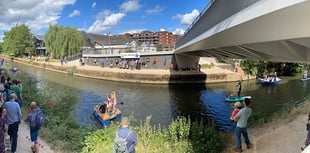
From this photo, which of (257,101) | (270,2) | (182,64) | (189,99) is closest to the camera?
(270,2)

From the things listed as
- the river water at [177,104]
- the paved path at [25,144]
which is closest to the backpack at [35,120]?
the paved path at [25,144]

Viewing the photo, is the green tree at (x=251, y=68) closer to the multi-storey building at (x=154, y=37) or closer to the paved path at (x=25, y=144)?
the paved path at (x=25, y=144)

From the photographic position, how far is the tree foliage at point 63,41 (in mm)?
50844

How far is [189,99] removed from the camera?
2138 cm

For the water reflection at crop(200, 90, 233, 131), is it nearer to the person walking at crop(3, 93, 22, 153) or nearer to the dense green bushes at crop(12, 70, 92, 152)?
the dense green bushes at crop(12, 70, 92, 152)

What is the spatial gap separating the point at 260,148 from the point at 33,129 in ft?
20.9

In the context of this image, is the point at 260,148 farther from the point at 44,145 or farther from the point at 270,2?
the point at 44,145

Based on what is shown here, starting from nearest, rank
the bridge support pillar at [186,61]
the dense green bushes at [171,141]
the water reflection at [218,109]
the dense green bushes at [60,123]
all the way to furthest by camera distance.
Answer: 1. the dense green bushes at [171,141]
2. the dense green bushes at [60,123]
3. the water reflection at [218,109]
4. the bridge support pillar at [186,61]

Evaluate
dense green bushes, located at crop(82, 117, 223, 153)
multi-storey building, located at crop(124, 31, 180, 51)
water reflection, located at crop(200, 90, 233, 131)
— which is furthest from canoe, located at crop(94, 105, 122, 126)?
multi-storey building, located at crop(124, 31, 180, 51)

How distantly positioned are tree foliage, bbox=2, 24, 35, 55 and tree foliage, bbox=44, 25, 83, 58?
2256 cm

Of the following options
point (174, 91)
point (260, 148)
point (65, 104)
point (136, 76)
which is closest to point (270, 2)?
point (260, 148)

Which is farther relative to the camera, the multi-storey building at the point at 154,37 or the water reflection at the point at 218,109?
the multi-storey building at the point at 154,37

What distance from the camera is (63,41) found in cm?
5088

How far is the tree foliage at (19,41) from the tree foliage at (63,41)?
22.6 meters
